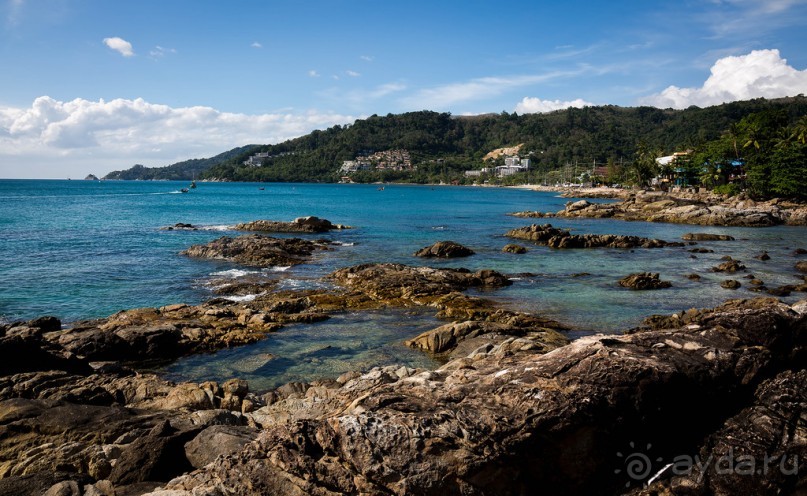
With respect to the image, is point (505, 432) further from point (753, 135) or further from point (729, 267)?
point (753, 135)

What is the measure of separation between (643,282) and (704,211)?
163 ft

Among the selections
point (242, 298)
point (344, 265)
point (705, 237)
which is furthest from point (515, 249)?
point (242, 298)

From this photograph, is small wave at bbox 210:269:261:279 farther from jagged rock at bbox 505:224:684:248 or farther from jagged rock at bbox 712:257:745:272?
jagged rock at bbox 712:257:745:272

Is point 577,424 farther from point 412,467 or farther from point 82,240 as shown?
point 82,240

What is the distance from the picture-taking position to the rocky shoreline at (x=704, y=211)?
64000 millimetres

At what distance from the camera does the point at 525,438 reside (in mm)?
6562

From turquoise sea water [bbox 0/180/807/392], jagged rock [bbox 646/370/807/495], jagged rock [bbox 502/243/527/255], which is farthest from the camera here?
jagged rock [bbox 502/243/527/255]

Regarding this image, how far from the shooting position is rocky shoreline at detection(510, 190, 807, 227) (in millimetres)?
64000

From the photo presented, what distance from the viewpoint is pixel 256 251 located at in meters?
38.3

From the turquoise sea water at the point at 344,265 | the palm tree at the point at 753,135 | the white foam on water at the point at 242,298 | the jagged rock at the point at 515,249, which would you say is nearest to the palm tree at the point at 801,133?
the palm tree at the point at 753,135

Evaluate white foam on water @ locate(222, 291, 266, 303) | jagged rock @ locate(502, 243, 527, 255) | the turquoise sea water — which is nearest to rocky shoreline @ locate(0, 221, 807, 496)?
the turquoise sea water

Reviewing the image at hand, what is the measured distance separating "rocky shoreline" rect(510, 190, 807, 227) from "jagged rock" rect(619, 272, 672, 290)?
4389 centimetres

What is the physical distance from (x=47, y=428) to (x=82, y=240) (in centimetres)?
4670

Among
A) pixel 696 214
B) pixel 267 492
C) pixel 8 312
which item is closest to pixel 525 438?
pixel 267 492
